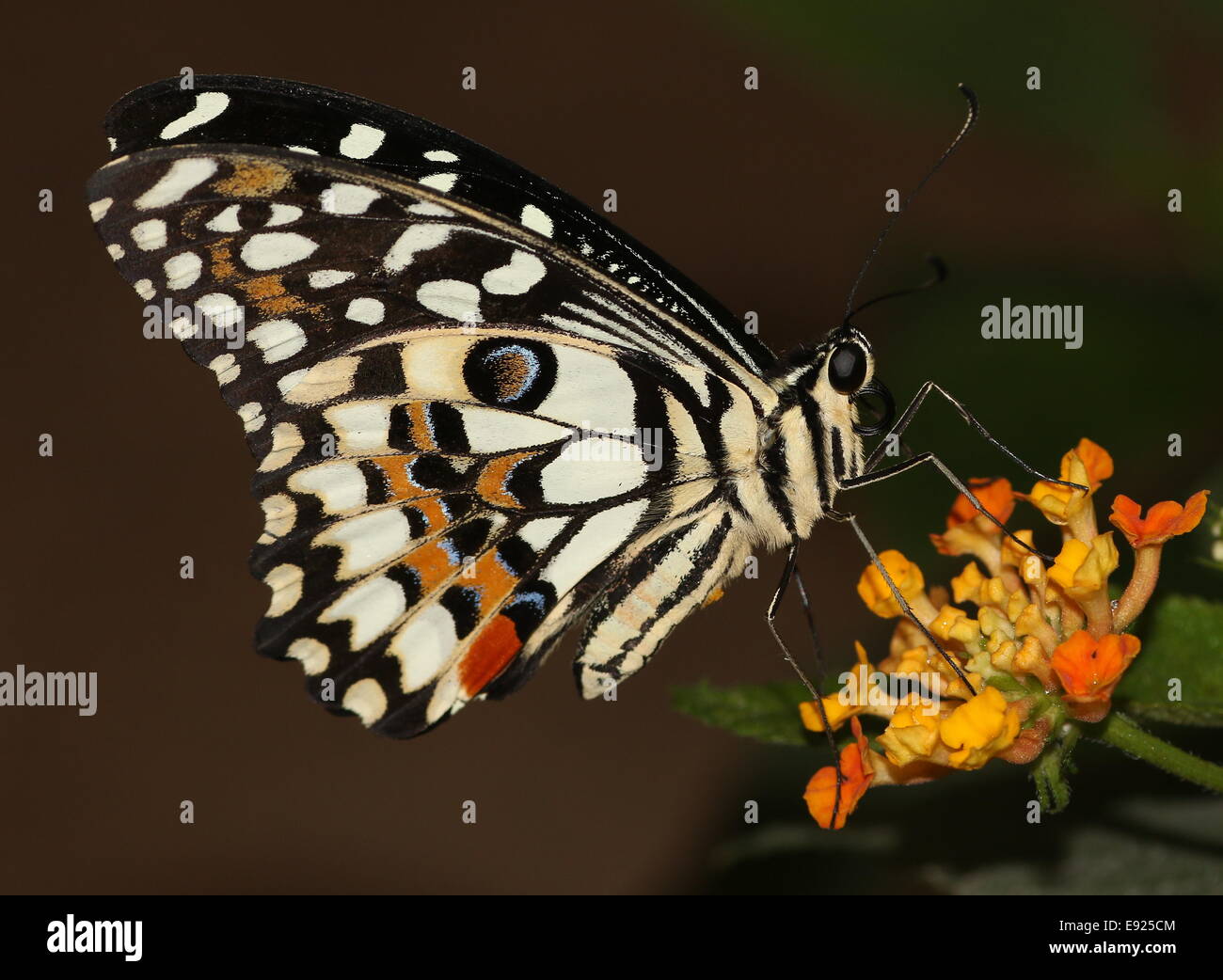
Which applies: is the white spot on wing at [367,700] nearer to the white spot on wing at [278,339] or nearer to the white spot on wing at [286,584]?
the white spot on wing at [286,584]

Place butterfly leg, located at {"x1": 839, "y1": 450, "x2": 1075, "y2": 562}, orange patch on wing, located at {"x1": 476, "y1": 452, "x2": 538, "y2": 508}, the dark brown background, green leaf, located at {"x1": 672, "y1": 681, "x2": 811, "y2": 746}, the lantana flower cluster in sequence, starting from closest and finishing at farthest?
the lantana flower cluster → butterfly leg, located at {"x1": 839, "y1": 450, "x2": 1075, "y2": 562} → green leaf, located at {"x1": 672, "y1": 681, "x2": 811, "y2": 746} → orange patch on wing, located at {"x1": 476, "y1": 452, "x2": 538, "y2": 508} → the dark brown background

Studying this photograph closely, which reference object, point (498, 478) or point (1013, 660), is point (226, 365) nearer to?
point (498, 478)

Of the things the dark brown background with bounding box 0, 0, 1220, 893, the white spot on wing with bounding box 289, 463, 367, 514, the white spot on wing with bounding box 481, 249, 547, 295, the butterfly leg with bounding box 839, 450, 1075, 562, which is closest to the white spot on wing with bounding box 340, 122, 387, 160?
the white spot on wing with bounding box 481, 249, 547, 295

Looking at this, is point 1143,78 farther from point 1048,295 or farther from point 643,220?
point 643,220

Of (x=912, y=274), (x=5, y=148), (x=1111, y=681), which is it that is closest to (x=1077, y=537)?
(x=1111, y=681)

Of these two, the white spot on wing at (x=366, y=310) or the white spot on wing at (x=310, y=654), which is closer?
the white spot on wing at (x=366, y=310)

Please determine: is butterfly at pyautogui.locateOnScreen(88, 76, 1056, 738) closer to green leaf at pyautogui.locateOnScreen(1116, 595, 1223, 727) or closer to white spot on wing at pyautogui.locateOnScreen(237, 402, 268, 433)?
white spot on wing at pyautogui.locateOnScreen(237, 402, 268, 433)

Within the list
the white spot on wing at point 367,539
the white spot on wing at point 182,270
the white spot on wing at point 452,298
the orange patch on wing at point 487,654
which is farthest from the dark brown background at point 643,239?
the white spot on wing at point 182,270
